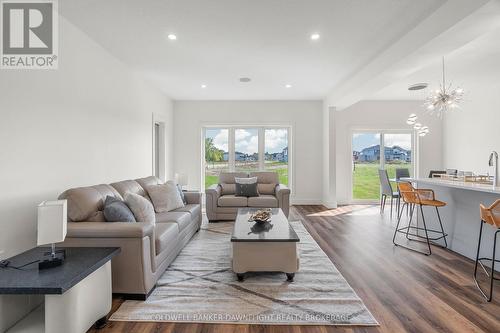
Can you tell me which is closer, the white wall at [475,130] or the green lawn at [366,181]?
the white wall at [475,130]

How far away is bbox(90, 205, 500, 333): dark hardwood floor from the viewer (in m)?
1.97

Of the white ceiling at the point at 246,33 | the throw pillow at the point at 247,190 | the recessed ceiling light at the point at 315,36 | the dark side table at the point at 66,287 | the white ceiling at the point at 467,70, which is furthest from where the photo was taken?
the throw pillow at the point at 247,190

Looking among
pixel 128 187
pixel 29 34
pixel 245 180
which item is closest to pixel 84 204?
pixel 128 187

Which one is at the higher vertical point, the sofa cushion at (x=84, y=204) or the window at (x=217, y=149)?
the window at (x=217, y=149)

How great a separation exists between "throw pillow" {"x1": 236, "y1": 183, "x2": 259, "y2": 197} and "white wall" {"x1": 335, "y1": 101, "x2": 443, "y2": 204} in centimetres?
296

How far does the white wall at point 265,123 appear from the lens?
22.7 feet

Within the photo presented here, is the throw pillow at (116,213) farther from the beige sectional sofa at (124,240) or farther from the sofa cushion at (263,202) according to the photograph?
the sofa cushion at (263,202)

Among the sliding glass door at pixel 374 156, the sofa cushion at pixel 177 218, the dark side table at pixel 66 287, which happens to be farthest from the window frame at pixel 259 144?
the dark side table at pixel 66 287

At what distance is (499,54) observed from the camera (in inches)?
154

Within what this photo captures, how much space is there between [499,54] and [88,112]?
20.0 feet

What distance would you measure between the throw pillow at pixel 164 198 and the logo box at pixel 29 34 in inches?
77.6

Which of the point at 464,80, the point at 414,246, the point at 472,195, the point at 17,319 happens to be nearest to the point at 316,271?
the point at 414,246

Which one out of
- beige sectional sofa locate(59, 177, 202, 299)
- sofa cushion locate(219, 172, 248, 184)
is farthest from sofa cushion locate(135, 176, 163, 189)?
sofa cushion locate(219, 172, 248, 184)

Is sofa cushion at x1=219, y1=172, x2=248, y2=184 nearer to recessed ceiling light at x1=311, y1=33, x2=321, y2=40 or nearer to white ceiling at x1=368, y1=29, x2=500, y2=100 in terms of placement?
recessed ceiling light at x1=311, y1=33, x2=321, y2=40
